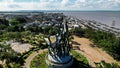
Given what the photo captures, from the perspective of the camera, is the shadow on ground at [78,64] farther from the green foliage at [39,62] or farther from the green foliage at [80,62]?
the green foliage at [39,62]

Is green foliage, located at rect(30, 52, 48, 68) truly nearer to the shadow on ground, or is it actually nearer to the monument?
the monument

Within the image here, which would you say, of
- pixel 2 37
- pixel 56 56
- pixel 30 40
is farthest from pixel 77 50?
pixel 2 37

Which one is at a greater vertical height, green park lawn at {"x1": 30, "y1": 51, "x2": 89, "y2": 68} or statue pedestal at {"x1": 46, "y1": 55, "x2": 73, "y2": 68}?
statue pedestal at {"x1": 46, "y1": 55, "x2": 73, "y2": 68}

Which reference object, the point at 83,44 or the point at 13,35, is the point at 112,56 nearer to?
the point at 83,44

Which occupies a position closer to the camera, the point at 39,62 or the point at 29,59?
the point at 39,62

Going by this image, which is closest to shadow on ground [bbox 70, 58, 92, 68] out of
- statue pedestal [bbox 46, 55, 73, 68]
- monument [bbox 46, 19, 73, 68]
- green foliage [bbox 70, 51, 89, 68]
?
green foliage [bbox 70, 51, 89, 68]

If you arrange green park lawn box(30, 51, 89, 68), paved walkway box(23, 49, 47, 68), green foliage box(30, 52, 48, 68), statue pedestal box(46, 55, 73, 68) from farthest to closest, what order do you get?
green park lawn box(30, 51, 89, 68), paved walkway box(23, 49, 47, 68), green foliage box(30, 52, 48, 68), statue pedestal box(46, 55, 73, 68)

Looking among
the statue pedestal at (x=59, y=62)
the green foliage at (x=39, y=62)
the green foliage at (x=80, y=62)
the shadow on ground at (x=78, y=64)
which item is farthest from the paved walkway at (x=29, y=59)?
the shadow on ground at (x=78, y=64)

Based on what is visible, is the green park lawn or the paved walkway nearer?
the paved walkway

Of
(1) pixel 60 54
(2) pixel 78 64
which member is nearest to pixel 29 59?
(1) pixel 60 54

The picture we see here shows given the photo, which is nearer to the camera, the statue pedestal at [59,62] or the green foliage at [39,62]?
the statue pedestal at [59,62]

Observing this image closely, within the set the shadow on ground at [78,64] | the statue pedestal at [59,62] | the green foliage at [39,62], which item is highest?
the statue pedestal at [59,62]

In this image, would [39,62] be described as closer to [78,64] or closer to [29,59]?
[29,59]
